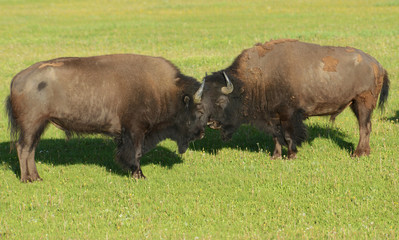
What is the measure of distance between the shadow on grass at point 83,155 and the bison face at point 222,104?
111 cm

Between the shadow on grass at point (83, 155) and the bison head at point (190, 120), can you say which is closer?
the bison head at point (190, 120)

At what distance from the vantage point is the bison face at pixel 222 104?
9.71m

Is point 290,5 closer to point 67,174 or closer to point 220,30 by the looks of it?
point 220,30

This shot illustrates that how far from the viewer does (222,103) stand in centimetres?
1011

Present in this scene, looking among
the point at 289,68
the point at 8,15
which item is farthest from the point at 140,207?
the point at 8,15

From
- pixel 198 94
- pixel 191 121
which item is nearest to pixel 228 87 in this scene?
pixel 198 94

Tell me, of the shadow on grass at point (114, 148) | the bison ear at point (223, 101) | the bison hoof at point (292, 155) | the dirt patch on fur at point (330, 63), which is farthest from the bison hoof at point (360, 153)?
the bison ear at point (223, 101)

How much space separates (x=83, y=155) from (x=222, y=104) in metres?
3.15

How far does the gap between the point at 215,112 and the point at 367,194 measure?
349cm

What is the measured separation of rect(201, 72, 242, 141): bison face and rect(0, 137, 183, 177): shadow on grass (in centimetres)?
111

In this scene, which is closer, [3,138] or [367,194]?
[367,194]

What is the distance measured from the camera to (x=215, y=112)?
1002 centimetres

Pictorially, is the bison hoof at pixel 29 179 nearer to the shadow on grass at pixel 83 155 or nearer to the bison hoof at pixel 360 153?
the shadow on grass at pixel 83 155

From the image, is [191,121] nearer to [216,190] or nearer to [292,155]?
[216,190]
